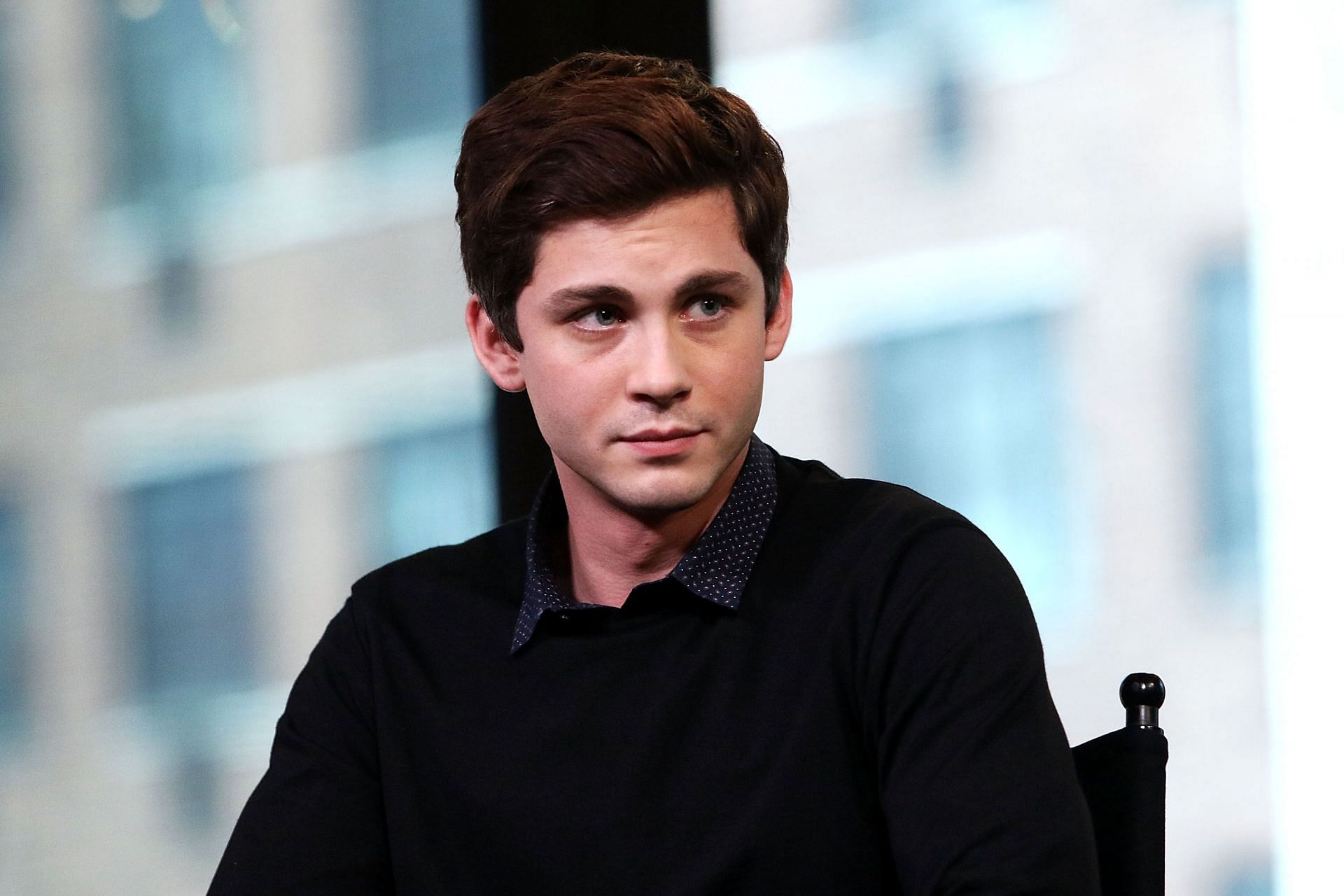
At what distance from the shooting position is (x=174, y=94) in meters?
2.52

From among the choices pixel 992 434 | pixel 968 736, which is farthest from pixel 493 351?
pixel 992 434

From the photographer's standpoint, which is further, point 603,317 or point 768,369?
point 768,369

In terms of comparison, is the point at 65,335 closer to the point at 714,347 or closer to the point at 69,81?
the point at 69,81

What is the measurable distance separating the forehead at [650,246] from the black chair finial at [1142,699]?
0.51 meters

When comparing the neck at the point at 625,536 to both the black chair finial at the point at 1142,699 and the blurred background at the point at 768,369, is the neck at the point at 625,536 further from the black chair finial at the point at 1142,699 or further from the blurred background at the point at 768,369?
the blurred background at the point at 768,369

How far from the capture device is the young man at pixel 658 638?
1.31 metres

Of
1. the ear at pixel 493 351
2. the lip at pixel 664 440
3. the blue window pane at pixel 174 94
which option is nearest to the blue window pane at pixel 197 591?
the blue window pane at pixel 174 94

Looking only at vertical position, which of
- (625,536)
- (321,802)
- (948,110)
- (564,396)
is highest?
(948,110)

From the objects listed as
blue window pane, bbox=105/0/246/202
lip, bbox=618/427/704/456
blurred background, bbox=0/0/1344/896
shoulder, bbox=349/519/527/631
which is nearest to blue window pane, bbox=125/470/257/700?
blurred background, bbox=0/0/1344/896

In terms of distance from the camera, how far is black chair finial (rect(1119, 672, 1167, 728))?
4.46 feet

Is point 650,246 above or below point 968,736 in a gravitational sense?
above

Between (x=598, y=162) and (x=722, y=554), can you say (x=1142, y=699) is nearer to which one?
(x=722, y=554)

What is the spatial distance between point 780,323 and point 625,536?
A: 0.90 feet

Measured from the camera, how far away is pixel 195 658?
2.45 m
